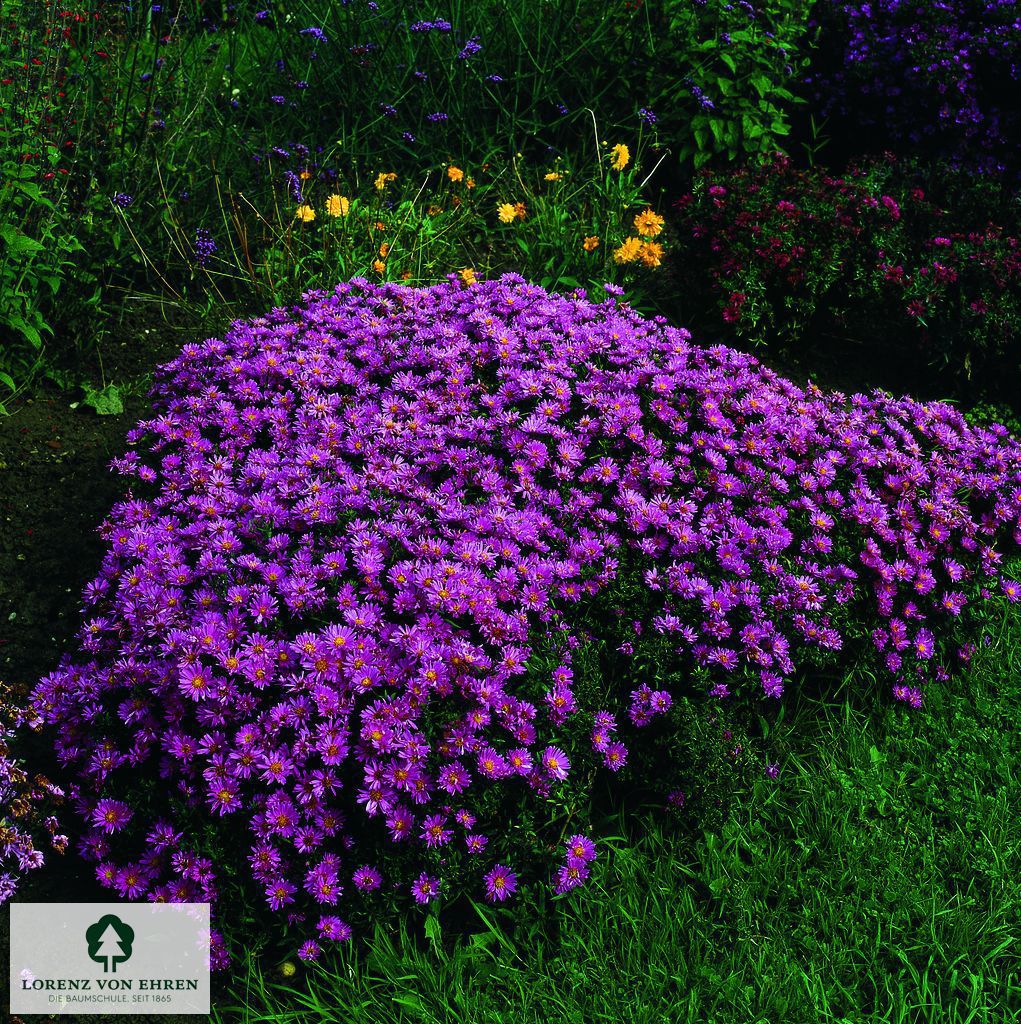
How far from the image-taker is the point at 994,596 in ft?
11.8

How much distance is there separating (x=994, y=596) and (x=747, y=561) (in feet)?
3.91

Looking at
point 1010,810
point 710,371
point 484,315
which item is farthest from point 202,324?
point 1010,810

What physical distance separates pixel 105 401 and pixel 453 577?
7.59ft

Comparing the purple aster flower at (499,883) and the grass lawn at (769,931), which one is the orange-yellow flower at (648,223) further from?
the purple aster flower at (499,883)

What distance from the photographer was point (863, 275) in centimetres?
448

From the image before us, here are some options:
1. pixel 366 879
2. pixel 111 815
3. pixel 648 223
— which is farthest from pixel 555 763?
pixel 648 223

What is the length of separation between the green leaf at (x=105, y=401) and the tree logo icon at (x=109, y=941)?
7.64 feet

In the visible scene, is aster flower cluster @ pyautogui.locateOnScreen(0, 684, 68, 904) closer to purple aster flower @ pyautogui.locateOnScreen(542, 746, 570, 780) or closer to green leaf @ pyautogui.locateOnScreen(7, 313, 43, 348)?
purple aster flower @ pyautogui.locateOnScreen(542, 746, 570, 780)

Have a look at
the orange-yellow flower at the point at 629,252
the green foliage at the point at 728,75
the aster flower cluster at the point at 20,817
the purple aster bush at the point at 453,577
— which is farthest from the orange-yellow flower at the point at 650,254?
the aster flower cluster at the point at 20,817

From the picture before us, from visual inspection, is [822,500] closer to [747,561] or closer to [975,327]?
[747,561]

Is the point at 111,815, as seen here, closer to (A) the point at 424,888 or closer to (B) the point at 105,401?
(A) the point at 424,888

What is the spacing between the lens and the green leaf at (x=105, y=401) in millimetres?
4145

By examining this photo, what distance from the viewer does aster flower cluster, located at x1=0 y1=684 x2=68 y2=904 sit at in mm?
2482

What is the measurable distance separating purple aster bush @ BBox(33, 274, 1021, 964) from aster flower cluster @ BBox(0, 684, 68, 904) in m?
0.09
